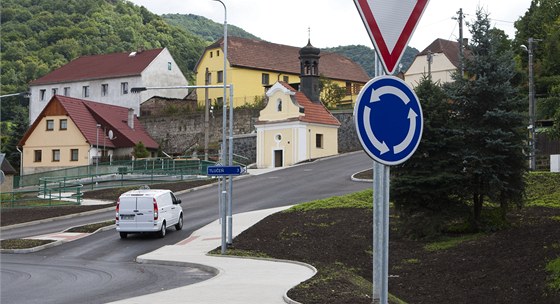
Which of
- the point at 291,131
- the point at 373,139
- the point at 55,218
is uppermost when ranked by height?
the point at 291,131

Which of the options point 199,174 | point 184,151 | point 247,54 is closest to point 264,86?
point 247,54

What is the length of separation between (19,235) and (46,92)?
6515cm

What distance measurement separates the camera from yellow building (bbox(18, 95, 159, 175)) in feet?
230

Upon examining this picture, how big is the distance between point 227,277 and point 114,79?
7446 cm

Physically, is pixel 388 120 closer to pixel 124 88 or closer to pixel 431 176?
pixel 431 176

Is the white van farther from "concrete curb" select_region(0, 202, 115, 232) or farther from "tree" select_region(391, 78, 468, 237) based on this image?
"concrete curb" select_region(0, 202, 115, 232)

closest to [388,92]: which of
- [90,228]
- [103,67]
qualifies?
[90,228]

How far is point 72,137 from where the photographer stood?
231ft

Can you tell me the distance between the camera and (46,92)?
307 ft

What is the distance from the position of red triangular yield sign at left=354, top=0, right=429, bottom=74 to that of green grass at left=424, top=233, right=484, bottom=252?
1688cm

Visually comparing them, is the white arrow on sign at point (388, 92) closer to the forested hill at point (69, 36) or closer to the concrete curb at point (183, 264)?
the concrete curb at point (183, 264)

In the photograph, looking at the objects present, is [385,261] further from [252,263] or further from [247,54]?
[247,54]

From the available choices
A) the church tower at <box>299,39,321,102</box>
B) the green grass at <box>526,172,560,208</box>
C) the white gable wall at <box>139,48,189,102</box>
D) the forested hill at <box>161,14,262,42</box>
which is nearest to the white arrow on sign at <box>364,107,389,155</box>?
the green grass at <box>526,172,560,208</box>

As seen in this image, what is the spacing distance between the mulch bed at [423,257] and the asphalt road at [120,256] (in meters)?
3.78
